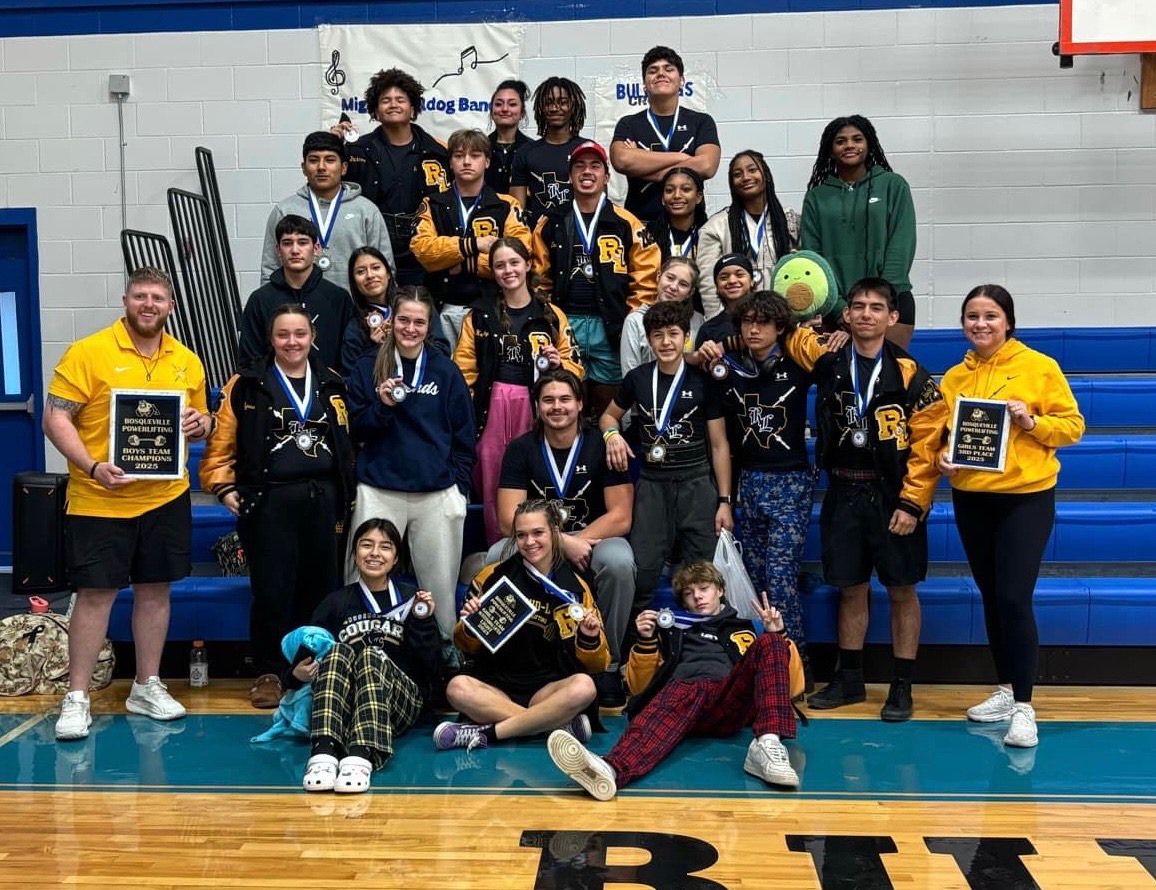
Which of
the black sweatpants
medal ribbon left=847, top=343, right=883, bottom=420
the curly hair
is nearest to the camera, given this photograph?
medal ribbon left=847, top=343, right=883, bottom=420

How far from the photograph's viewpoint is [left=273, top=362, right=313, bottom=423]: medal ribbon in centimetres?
507

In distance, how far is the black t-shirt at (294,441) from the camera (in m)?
5.04

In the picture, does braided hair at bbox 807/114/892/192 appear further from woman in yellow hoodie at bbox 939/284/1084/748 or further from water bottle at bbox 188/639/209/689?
water bottle at bbox 188/639/209/689

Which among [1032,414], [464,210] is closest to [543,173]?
[464,210]

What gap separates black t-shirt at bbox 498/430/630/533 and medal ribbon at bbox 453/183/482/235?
48.8 inches

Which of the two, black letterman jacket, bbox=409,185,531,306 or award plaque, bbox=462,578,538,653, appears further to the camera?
black letterman jacket, bbox=409,185,531,306

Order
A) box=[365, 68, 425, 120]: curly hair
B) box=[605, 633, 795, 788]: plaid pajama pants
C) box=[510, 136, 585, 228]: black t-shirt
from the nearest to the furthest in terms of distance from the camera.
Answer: box=[605, 633, 795, 788]: plaid pajama pants, box=[510, 136, 585, 228]: black t-shirt, box=[365, 68, 425, 120]: curly hair

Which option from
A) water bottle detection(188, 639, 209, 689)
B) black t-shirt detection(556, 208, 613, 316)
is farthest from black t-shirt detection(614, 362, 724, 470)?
water bottle detection(188, 639, 209, 689)

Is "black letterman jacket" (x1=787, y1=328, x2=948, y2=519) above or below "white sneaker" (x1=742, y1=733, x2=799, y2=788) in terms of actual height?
above

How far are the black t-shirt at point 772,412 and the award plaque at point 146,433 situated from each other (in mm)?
2112

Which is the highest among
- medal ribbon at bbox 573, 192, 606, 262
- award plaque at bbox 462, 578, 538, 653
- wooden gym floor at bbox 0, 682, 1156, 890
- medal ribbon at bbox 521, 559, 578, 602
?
medal ribbon at bbox 573, 192, 606, 262

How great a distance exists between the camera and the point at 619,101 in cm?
776

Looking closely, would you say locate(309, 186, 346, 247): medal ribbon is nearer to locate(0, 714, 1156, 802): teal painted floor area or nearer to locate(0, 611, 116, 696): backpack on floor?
locate(0, 611, 116, 696): backpack on floor

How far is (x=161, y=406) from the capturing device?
15.6 ft
